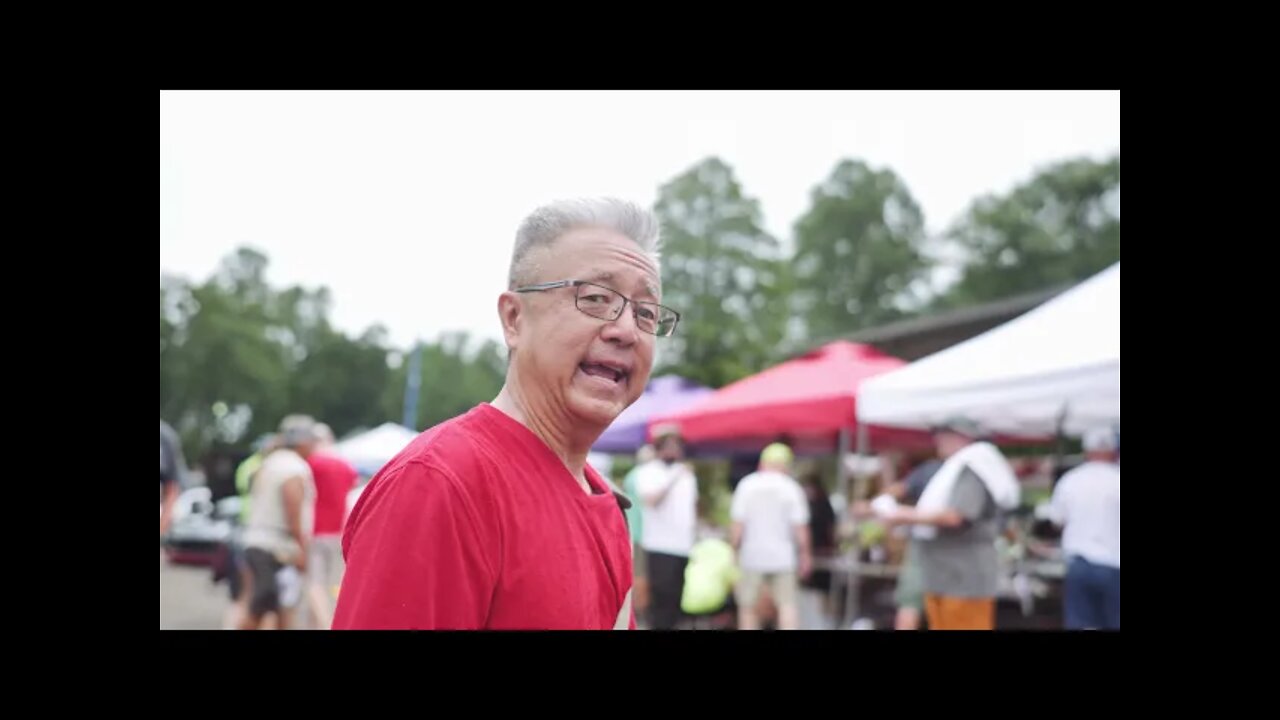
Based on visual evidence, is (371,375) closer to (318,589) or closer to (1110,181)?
(1110,181)

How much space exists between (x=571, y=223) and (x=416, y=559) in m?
0.64

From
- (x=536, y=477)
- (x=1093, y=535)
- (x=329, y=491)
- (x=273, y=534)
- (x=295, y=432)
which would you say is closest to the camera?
(x=536, y=477)

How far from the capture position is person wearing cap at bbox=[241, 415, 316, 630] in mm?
6129

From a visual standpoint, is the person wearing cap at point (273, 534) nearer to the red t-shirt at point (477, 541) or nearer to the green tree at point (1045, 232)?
the red t-shirt at point (477, 541)

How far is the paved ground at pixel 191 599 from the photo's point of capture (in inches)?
341

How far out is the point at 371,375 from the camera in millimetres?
48438

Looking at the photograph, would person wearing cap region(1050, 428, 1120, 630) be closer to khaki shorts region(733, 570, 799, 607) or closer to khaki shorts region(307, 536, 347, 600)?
khaki shorts region(733, 570, 799, 607)

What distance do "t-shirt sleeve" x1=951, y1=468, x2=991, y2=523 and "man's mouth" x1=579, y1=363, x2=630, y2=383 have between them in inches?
160

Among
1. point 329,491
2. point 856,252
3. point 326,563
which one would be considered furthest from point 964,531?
point 856,252

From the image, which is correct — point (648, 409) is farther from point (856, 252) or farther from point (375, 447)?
point (856, 252)

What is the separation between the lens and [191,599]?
10953 mm

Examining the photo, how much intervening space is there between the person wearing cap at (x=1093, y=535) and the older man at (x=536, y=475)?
179 inches

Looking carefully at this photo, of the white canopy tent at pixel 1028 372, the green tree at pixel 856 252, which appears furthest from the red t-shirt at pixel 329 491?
the green tree at pixel 856 252
